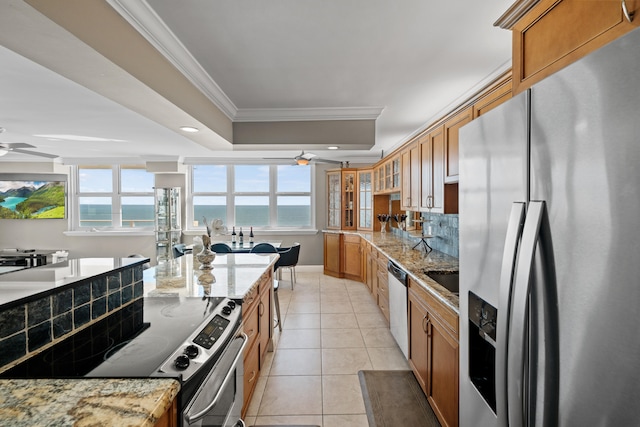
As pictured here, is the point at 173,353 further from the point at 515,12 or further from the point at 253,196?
the point at 253,196

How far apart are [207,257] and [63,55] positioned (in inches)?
67.0

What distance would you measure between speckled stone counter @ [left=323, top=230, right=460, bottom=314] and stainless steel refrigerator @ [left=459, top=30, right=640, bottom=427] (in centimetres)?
65

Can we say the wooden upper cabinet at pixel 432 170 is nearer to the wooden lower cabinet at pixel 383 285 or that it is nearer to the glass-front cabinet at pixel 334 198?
the wooden lower cabinet at pixel 383 285

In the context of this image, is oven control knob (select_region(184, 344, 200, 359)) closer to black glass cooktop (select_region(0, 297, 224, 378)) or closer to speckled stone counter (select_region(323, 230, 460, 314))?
black glass cooktop (select_region(0, 297, 224, 378))

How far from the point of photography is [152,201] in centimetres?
648

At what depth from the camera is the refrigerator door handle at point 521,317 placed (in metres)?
0.82

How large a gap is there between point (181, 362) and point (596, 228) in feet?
4.29

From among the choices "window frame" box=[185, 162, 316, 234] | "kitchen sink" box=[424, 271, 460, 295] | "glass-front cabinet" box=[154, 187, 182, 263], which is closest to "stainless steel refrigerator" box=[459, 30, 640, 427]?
"kitchen sink" box=[424, 271, 460, 295]

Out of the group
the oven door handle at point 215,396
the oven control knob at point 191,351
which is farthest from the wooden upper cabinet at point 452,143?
the oven control knob at point 191,351

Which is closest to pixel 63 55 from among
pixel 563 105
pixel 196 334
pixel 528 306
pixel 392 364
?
pixel 196 334

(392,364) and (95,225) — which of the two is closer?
(392,364)

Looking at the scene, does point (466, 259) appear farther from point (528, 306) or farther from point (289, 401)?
point (289, 401)

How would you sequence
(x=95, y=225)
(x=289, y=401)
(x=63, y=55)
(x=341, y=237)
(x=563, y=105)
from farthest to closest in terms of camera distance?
(x=95, y=225) < (x=341, y=237) < (x=289, y=401) < (x=63, y=55) < (x=563, y=105)

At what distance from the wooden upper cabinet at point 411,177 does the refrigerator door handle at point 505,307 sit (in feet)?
7.82
